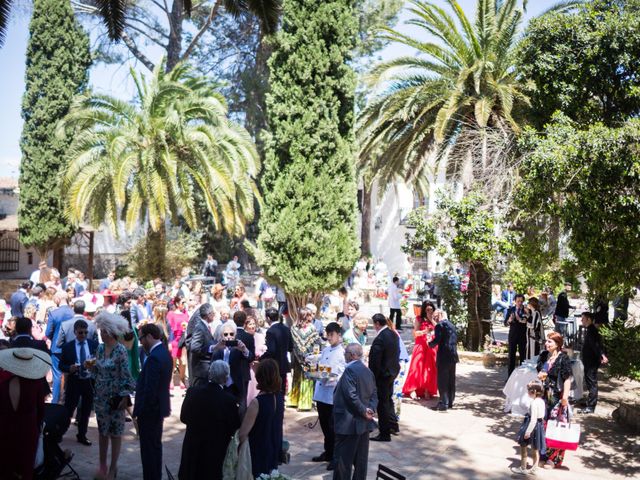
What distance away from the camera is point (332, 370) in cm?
813

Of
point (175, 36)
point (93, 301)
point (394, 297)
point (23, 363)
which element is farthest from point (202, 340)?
point (175, 36)

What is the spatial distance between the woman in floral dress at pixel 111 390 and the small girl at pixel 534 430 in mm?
4717

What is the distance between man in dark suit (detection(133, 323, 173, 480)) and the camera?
6525mm

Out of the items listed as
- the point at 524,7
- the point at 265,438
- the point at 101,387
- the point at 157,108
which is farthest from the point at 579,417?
the point at 157,108

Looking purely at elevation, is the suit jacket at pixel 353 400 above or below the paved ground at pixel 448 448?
above

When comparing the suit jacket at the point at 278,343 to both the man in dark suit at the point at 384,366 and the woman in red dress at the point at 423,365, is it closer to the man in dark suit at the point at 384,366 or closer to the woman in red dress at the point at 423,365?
the man in dark suit at the point at 384,366

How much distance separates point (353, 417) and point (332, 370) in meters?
1.53

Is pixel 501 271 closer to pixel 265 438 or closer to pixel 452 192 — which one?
pixel 452 192

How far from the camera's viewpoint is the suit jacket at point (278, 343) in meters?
8.83

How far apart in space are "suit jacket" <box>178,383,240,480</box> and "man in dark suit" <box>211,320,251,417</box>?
257 cm

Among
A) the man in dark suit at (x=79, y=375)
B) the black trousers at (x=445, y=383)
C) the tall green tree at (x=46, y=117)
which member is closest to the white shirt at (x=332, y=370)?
the man in dark suit at (x=79, y=375)

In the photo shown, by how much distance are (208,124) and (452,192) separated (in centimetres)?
1179

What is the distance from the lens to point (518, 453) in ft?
28.7

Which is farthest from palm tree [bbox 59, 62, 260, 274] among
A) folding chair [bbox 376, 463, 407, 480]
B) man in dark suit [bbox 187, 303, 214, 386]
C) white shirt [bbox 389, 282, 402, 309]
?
folding chair [bbox 376, 463, 407, 480]
